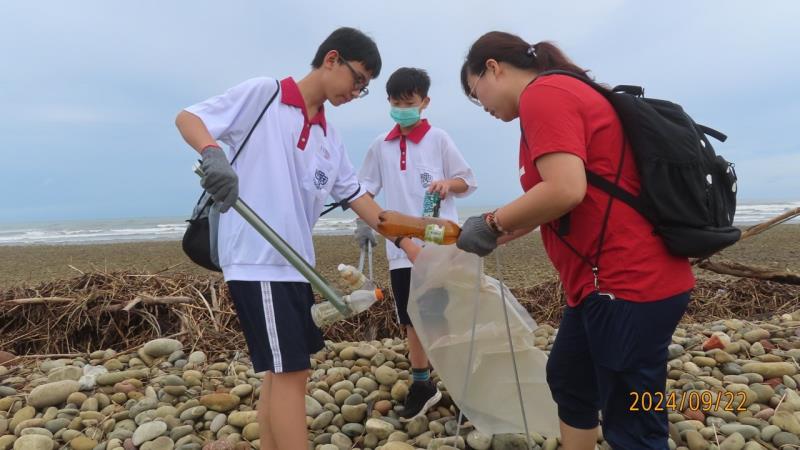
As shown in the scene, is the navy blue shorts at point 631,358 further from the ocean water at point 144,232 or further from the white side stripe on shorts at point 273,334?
the ocean water at point 144,232

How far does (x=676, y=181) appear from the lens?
1.58m

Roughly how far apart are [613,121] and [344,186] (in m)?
1.26

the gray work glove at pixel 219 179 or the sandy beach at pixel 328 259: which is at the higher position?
the gray work glove at pixel 219 179

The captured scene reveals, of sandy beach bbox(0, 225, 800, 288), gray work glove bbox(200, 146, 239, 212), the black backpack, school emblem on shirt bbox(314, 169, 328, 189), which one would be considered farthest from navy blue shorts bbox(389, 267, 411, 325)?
sandy beach bbox(0, 225, 800, 288)

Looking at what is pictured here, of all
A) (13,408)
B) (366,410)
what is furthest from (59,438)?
(366,410)

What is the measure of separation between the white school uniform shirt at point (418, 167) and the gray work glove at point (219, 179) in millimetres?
1430

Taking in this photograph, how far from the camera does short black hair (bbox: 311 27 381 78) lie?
2172 mm

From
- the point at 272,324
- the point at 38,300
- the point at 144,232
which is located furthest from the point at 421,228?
the point at 144,232

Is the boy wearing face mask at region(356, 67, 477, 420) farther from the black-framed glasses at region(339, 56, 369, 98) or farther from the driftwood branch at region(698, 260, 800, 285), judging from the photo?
the driftwood branch at region(698, 260, 800, 285)

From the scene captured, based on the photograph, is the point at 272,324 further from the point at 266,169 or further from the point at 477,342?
the point at 477,342

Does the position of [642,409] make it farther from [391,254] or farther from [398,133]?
[398,133]

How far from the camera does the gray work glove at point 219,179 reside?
178 cm

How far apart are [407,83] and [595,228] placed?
1.83 m

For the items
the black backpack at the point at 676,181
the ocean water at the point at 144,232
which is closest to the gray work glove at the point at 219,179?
the black backpack at the point at 676,181
